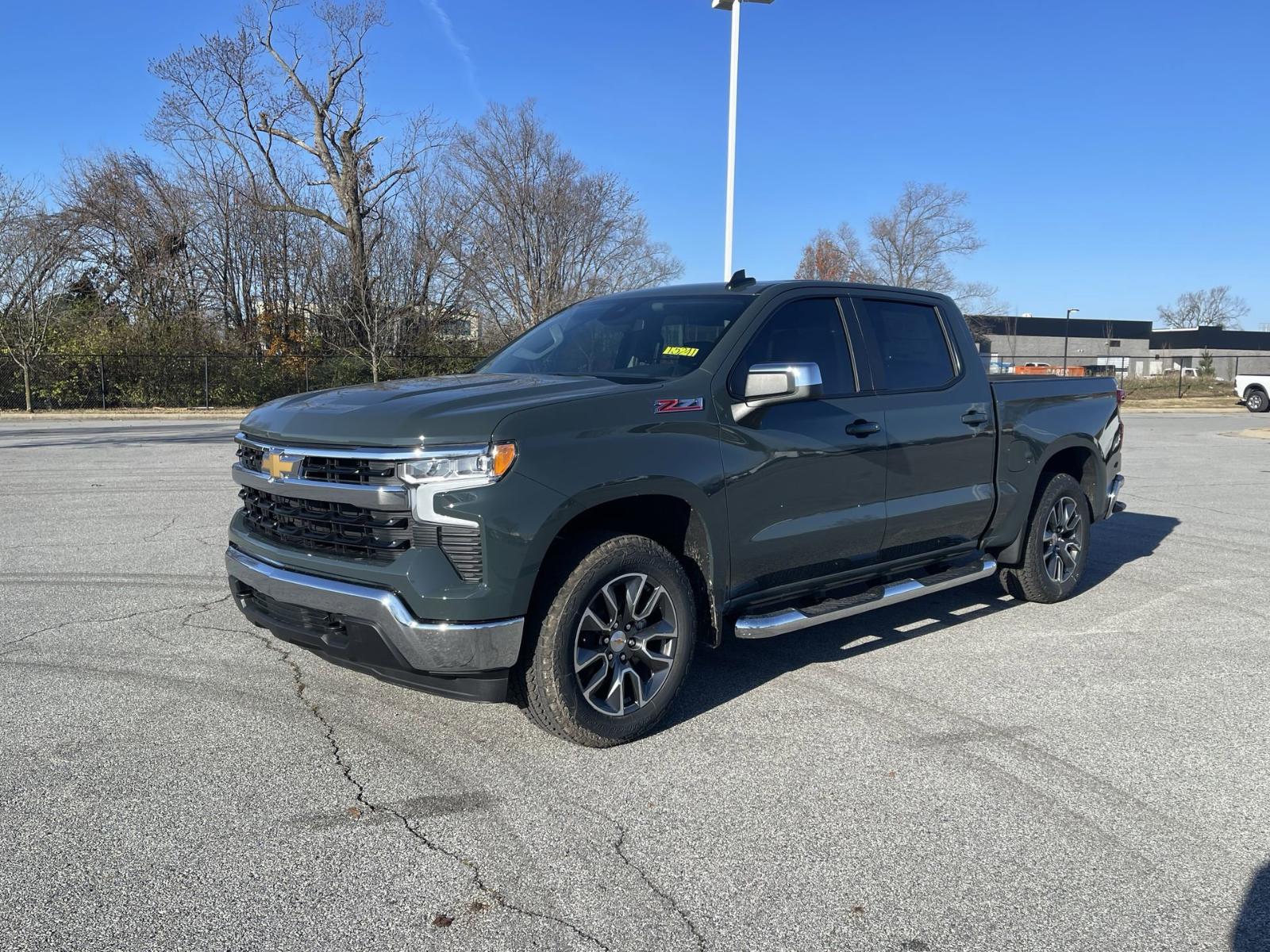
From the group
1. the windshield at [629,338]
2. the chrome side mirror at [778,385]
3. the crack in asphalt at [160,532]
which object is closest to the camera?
the chrome side mirror at [778,385]

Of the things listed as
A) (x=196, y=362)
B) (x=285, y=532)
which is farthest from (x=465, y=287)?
(x=285, y=532)

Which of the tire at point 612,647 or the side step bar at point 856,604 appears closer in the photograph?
the tire at point 612,647

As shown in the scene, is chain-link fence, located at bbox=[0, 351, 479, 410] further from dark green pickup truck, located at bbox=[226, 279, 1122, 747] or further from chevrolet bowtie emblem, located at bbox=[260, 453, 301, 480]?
chevrolet bowtie emblem, located at bbox=[260, 453, 301, 480]

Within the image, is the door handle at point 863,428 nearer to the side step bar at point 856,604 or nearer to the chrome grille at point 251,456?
the side step bar at point 856,604

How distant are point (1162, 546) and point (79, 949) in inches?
336

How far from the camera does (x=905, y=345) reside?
18.4ft

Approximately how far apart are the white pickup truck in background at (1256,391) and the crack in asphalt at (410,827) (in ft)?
115

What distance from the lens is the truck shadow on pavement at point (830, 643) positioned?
15.9 feet

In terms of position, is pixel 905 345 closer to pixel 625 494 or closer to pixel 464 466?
pixel 625 494

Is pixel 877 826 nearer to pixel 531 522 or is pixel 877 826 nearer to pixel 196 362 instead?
pixel 531 522

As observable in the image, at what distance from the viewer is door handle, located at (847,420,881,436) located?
4.96 metres

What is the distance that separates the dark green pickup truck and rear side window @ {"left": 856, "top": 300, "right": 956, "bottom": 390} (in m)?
0.02

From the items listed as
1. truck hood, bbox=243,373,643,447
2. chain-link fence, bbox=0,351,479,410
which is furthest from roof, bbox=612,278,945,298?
chain-link fence, bbox=0,351,479,410

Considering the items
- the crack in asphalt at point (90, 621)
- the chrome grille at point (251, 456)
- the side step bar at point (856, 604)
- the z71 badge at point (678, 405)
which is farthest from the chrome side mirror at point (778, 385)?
the crack in asphalt at point (90, 621)
